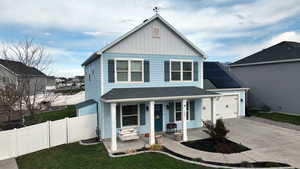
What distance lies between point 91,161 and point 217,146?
5.89 metres

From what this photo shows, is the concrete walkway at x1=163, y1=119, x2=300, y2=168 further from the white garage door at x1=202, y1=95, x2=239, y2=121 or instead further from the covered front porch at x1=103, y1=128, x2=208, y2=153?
the white garage door at x1=202, y1=95, x2=239, y2=121

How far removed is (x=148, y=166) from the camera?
703 cm

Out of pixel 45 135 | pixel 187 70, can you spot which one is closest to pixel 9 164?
pixel 45 135

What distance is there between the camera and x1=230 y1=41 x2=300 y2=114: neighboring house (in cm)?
1670

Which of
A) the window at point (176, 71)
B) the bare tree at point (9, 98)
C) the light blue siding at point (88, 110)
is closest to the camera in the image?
the bare tree at point (9, 98)

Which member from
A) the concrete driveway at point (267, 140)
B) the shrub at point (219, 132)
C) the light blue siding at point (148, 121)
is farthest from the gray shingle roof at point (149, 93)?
the concrete driveway at point (267, 140)

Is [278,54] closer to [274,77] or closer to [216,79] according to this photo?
[274,77]

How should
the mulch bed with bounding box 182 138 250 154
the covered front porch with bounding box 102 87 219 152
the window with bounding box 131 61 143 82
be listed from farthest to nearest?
1. the window with bounding box 131 61 143 82
2. the covered front porch with bounding box 102 87 219 152
3. the mulch bed with bounding box 182 138 250 154

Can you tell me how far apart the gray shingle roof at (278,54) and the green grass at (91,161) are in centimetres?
1623

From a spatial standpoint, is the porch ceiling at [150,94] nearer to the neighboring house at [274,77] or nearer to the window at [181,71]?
the window at [181,71]

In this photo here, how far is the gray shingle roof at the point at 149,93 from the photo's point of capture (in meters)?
9.48

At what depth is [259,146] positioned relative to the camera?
357 inches

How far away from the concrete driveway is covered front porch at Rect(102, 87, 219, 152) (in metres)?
2.25

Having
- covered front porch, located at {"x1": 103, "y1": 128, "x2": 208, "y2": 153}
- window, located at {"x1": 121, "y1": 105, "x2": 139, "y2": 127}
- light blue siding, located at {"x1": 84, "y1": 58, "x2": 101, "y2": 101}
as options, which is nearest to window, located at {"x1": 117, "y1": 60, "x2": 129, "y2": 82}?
light blue siding, located at {"x1": 84, "y1": 58, "x2": 101, "y2": 101}
